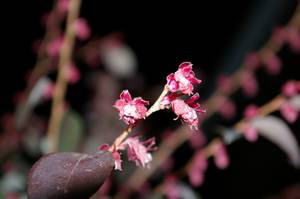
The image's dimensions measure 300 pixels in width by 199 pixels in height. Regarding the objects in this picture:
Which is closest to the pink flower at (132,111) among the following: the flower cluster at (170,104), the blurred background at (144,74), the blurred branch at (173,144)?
the flower cluster at (170,104)

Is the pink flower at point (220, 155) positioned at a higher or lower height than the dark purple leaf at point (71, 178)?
higher

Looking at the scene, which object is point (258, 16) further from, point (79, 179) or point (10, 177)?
point (79, 179)

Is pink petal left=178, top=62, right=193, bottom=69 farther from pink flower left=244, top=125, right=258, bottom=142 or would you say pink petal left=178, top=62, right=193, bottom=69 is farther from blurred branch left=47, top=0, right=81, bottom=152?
blurred branch left=47, top=0, right=81, bottom=152

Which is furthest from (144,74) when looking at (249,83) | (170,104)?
(170,104)

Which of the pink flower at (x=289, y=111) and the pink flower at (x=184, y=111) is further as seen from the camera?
the pink flower at (x=289, y=111)

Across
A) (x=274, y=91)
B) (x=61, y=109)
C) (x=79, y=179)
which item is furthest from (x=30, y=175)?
(x=274, y=91)

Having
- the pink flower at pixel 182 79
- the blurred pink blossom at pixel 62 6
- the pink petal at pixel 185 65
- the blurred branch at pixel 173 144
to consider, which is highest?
the blurred pink blossom at pixel 62 6

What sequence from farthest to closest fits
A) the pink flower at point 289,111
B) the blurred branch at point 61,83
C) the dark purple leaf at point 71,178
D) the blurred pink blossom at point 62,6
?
1. the blurred pink blossom at point 62,6
2. the blurred branch at point 61,83
3. the pink flower at point 289,111
4. the dark purple leaf at point 71,178

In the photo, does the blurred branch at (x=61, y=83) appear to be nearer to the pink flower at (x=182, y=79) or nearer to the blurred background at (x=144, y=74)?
the blurred background at (x=144, y=74)
